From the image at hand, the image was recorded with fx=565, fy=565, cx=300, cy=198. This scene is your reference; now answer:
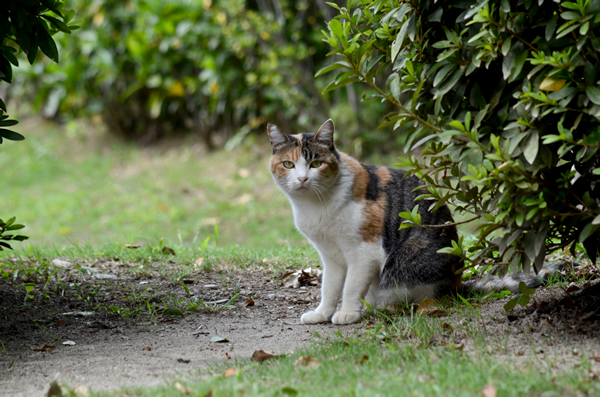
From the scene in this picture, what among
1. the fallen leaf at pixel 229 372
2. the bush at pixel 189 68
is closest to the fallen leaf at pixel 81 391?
the fallen leaf at pixel 229 372

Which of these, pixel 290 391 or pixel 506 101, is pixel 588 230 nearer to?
pixel 506 101

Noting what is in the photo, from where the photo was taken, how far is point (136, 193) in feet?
30.6

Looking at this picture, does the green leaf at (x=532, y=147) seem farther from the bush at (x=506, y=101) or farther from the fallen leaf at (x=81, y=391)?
the fallen leaf at (x=81, y=391)

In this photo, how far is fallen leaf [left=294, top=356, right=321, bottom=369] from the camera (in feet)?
8.52

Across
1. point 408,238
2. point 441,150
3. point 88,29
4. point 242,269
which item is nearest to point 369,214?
point 408,238

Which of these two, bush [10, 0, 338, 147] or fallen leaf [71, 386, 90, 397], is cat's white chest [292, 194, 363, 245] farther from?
bush [10, 0, 338, 147]

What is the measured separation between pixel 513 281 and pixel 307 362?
1648 mm

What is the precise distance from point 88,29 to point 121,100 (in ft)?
5.06

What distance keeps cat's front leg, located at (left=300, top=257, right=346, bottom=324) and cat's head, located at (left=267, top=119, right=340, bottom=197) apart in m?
0.49

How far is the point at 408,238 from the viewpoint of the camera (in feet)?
11.8

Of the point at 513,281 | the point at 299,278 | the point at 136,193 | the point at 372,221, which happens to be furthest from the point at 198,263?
the point at 136,193

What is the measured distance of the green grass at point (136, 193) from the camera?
25.4ft

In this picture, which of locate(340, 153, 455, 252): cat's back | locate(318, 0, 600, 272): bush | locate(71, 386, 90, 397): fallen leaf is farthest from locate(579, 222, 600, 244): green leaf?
locate(71, 386, 90, 397): fallen leaf

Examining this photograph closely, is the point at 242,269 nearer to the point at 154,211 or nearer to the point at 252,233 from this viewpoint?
the point at 252,233
